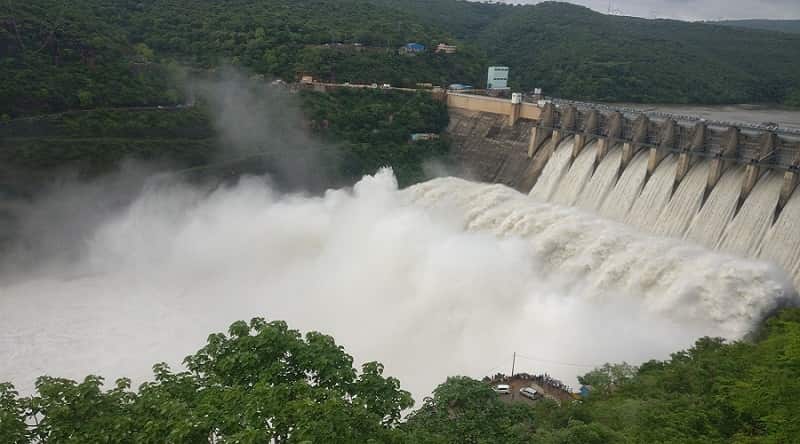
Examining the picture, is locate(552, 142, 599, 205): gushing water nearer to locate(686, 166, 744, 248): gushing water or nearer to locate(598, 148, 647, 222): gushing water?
locate(598, 148, 647, 222): gushing water

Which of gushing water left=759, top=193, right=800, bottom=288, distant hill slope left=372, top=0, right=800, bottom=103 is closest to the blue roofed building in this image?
distant hill slope left=372, top=0, right=800, bottom=103

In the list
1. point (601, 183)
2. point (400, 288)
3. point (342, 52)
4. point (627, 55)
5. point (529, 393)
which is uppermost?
point (627, 55)

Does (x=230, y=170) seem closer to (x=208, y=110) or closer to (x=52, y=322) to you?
(x=208, y=110)

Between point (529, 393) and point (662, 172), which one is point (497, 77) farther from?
point (529, 393)

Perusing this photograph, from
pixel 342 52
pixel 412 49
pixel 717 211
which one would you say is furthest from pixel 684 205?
pixel 412 49

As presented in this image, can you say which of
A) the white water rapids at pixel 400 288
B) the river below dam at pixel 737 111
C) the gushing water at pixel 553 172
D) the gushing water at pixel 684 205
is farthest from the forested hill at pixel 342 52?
the gushing water at pixel 684 205

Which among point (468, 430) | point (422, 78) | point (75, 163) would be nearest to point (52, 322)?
point (75, 163)
